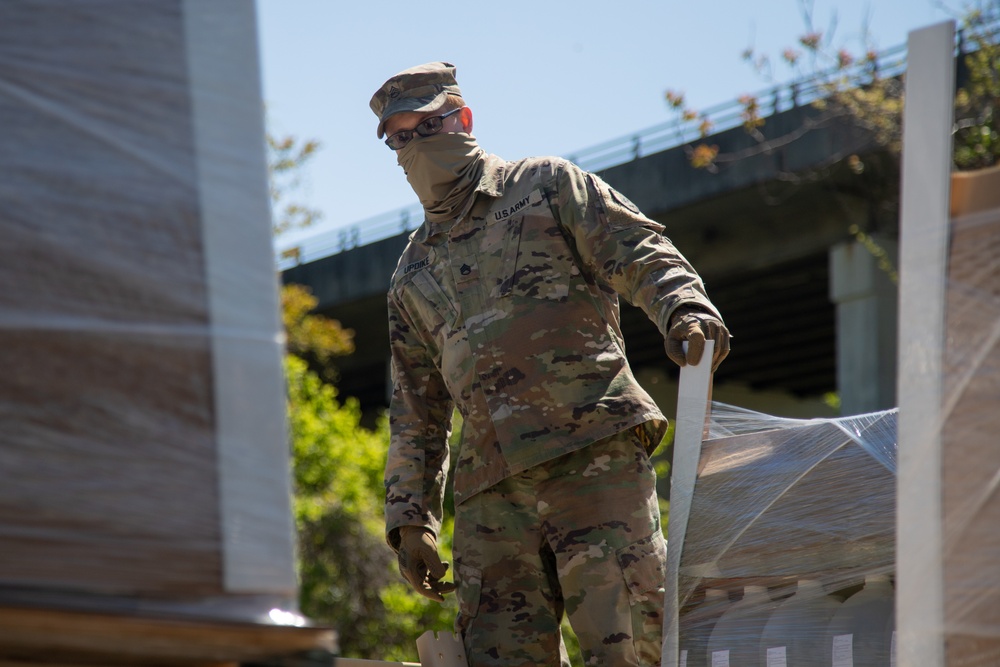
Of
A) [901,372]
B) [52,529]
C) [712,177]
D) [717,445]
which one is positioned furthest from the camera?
[712,177]

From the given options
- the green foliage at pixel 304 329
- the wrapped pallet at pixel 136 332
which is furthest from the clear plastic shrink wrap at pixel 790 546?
the green foliage at pixel 304 329

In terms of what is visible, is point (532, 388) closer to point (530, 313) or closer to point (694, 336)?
point (530, 313)

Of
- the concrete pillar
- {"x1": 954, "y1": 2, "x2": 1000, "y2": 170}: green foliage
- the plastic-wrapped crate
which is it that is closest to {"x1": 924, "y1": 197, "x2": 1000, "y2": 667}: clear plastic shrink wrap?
the plastic-wrapped crate

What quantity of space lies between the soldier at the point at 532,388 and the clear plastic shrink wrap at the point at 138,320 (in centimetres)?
150

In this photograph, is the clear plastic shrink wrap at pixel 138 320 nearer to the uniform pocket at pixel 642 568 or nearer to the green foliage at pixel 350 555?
the uniform pocket at pixel 642 568

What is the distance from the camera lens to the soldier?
10.9 ft

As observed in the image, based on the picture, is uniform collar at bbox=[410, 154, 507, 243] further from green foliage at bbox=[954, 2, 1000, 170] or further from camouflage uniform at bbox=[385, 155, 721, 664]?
green foliage at bbox=[954, 2, 1000, 170]

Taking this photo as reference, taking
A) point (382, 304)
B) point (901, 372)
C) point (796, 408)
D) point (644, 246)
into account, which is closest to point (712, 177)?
point (382, 304)

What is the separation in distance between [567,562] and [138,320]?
1.86 metres

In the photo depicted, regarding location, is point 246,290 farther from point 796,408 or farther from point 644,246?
point 796,408

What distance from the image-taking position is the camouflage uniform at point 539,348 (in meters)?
3.38

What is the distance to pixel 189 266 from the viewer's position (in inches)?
70.6

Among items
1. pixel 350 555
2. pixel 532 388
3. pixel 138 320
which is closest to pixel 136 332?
pixel 138 320

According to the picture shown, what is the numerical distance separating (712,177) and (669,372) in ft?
24.4
